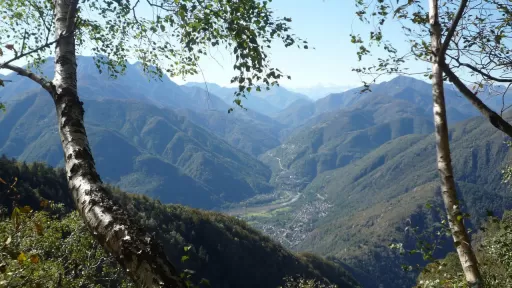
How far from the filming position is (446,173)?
4254mm

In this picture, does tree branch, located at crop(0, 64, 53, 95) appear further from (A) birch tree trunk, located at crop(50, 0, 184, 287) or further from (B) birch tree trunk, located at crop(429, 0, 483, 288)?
(B) birch tree trunk, located at crop(429, 0, 483, 288)

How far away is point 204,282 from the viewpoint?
347 cm

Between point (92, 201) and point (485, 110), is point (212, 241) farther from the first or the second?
point (92, 201)

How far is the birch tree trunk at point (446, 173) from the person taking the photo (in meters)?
4.02

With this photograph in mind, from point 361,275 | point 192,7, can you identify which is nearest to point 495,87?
point 192,7

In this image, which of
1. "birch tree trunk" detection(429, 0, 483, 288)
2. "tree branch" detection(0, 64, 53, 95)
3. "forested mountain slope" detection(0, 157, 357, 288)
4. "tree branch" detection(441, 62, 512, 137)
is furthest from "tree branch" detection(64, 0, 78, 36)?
"forested mountain slope" detection(0, 157, 357, 288)

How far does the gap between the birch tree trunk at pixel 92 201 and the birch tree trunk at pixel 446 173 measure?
3.26 m

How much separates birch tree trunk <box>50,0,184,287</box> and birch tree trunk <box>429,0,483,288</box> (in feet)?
10.7

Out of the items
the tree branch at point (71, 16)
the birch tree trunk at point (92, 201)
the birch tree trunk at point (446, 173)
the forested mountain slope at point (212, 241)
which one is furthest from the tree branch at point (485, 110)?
the forested mountain slope at point (212, 241)

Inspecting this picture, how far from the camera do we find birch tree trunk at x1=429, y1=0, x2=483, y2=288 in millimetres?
4020

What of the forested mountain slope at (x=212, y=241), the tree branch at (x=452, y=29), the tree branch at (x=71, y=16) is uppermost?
the tree branch at (x=71, y=16)

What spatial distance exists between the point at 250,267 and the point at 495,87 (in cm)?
8622

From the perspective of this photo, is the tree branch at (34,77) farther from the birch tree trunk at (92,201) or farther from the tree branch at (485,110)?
the tree branch at (485,110)

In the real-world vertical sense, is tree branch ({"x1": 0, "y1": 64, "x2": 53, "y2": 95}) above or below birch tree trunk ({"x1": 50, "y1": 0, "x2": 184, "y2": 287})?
above
